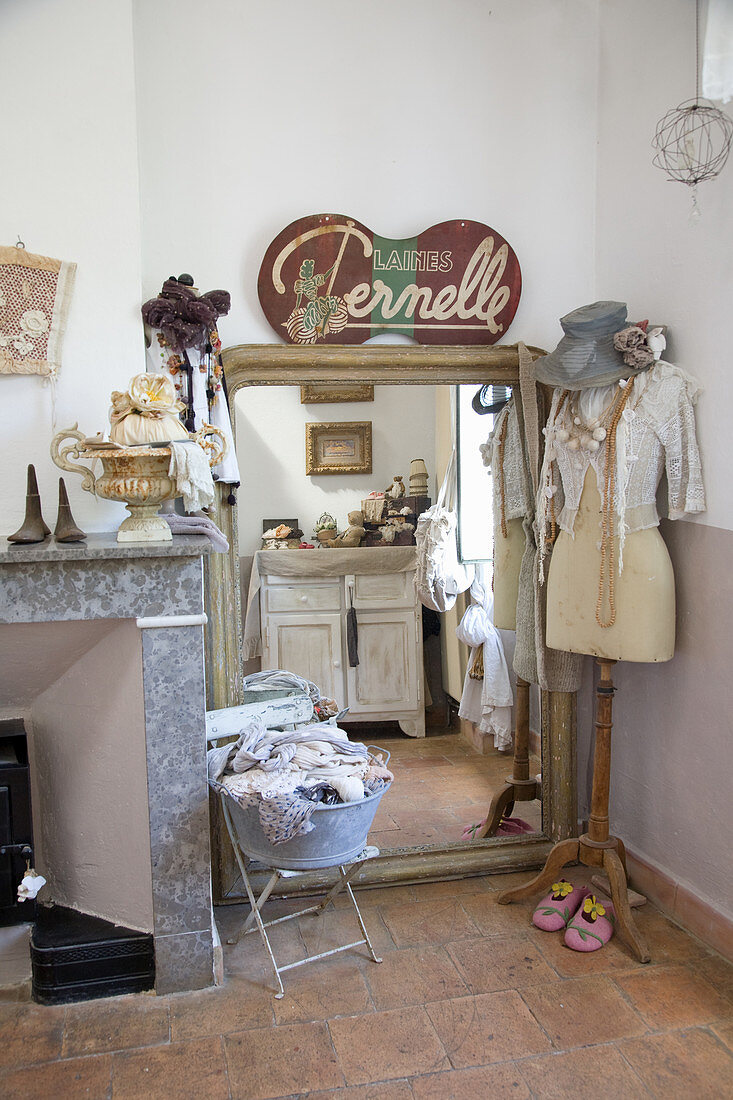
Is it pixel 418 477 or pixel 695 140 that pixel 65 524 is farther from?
pixel 695 140

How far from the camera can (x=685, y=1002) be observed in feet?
7.66

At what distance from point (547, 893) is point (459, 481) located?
4.82ft

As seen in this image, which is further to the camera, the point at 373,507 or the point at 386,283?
the point at 373,507

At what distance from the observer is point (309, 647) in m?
3.10

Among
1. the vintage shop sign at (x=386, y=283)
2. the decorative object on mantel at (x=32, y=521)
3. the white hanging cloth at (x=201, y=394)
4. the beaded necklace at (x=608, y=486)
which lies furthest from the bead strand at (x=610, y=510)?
the decorative object on mantel at (x=32, y=521)

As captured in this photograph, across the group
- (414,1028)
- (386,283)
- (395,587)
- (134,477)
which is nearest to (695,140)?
(386,283)

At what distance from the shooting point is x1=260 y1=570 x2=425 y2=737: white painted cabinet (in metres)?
3.09

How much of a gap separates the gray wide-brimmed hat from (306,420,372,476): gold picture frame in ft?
2.36

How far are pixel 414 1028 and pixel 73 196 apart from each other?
97.2 inches

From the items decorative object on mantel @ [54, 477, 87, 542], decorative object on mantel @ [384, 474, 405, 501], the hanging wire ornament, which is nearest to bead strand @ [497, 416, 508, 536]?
decorative object on mantel @ [384, 474, 405, 501]

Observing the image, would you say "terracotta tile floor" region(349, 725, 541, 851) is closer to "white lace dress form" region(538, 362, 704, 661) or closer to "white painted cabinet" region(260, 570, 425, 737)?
"white painted cabinet" region(260, 570, 425, 737)

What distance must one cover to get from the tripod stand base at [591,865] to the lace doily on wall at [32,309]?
2186mm

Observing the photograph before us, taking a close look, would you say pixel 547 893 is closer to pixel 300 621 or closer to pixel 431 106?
pixel 300 621

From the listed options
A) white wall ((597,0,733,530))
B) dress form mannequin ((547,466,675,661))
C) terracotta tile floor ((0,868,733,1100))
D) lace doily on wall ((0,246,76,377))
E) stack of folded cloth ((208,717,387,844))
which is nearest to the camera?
terracotta tile floor ((0,868,733,1100))
